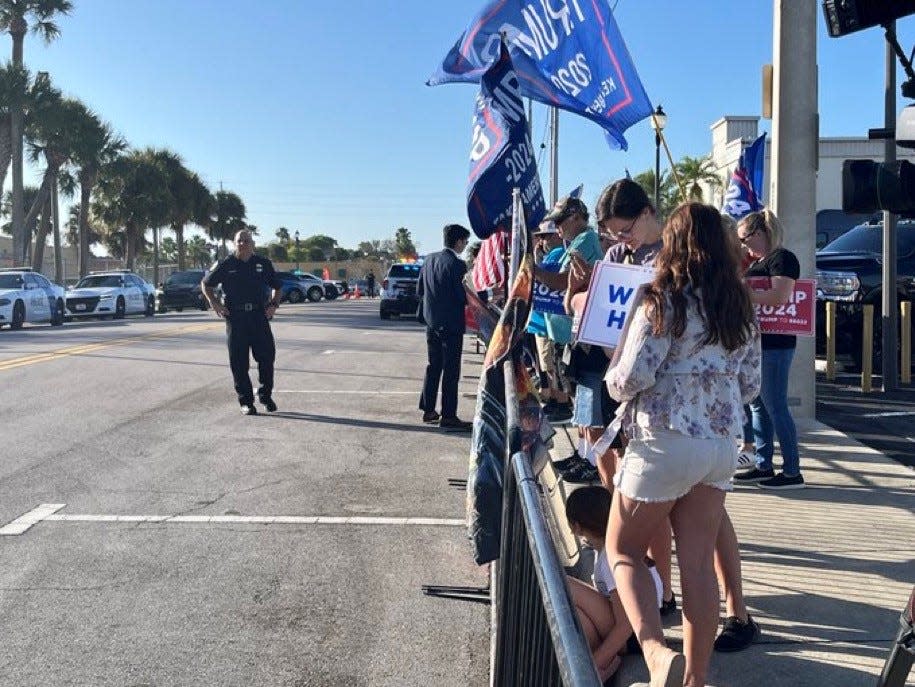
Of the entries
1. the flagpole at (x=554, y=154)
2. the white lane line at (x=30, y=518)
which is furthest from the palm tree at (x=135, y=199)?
the white lane line at (x=30, y=518)

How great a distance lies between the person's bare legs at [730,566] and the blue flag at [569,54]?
4742mm

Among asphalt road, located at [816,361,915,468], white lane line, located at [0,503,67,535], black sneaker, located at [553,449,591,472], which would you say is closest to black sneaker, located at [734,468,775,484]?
black sneaker, located at [553,449,591,472]

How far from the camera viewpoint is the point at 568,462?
735 centimetres

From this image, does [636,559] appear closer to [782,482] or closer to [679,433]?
[679,433]

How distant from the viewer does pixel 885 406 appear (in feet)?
36.3

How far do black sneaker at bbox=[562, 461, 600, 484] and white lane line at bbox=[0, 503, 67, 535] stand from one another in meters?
3.51

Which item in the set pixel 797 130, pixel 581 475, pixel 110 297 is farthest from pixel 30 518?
pixel 110 297

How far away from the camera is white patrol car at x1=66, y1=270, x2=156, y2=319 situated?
33719 millimetres

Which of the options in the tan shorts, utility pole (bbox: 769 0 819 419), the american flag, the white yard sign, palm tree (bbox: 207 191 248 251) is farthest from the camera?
palm tree (bbox: 207 191 248 251)

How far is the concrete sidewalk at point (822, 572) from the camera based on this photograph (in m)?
3.98

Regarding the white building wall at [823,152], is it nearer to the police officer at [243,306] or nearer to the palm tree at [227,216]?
the police officer at [243,306]

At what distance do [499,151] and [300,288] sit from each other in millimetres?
48393

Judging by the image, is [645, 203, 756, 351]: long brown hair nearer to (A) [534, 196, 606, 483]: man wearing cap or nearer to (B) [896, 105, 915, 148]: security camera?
(B) [896, 105, 915, 148]: security camera

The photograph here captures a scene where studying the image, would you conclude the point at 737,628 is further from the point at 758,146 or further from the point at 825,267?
the point at 825,267
